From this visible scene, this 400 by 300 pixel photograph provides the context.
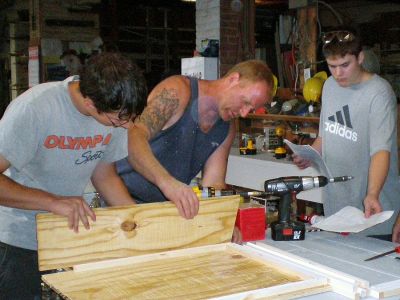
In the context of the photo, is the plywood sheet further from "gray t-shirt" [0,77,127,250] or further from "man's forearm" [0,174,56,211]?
"gray t-shirt" [0,77,127,250]

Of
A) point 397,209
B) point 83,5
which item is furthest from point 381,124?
point 83,5

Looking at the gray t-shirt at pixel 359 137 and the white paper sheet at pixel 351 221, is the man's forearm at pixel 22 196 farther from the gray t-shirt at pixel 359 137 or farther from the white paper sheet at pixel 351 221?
the gray t-shirt at pixel 359 137

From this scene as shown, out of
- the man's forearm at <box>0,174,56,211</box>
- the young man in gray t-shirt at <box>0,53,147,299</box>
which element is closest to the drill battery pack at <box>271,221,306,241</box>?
the young man in gray t-shirt at <box>0,53,147,299</box>

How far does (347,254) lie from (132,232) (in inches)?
29.9

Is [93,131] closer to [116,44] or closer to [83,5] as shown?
[83,5]

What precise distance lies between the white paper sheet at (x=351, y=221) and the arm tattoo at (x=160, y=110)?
0.80 meters

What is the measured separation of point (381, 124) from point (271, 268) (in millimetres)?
1135

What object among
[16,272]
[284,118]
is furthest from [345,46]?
[284,118]

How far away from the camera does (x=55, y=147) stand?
1.86 metres

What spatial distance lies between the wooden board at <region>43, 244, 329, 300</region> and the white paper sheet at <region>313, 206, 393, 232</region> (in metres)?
Answer: 0.39

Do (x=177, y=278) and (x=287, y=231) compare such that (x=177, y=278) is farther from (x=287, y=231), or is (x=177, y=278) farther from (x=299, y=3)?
(x=299, y=3)

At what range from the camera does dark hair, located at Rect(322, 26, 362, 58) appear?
8.30ft

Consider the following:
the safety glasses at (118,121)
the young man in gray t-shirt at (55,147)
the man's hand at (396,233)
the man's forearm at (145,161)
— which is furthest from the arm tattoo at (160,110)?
the man's hand at (396,233)

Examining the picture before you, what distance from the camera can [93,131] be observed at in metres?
1.94
